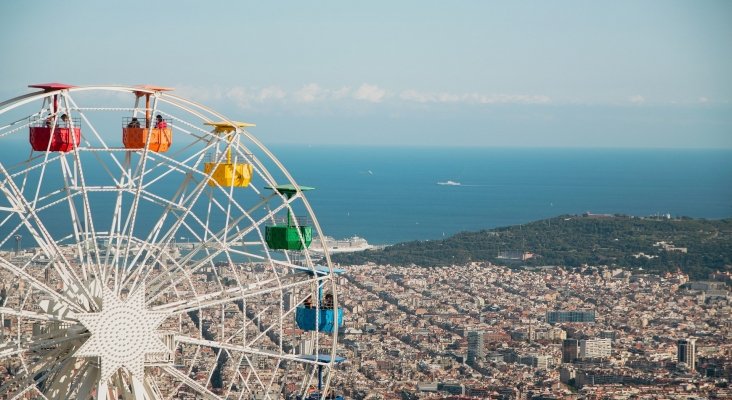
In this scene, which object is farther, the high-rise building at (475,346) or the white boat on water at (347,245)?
the white boat on water at (347,245)

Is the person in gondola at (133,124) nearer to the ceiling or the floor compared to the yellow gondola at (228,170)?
nearer to the ceiling

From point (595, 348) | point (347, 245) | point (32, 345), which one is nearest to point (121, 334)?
point (32, 345)

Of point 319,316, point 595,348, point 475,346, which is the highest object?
point 319,316

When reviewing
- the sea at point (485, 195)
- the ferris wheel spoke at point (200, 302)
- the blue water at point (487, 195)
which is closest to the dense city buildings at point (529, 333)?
the ferris wheel spoke at point (200, 302)

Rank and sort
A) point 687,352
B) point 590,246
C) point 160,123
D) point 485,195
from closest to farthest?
point 160,123
point 687,352
point 590,246
point 485,195

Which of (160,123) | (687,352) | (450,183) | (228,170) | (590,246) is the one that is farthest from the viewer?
(450,183)

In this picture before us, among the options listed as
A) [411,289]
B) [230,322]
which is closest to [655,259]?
[411,289]

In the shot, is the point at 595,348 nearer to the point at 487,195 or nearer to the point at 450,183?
the point at 487,195

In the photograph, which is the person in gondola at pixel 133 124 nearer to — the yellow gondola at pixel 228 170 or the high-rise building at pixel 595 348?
the yellow gondola at pixel 228 170
